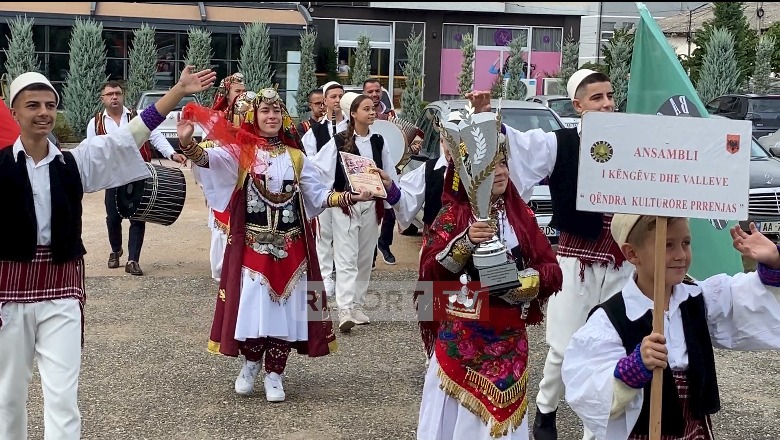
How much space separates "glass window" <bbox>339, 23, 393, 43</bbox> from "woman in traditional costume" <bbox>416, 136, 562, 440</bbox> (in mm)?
27990

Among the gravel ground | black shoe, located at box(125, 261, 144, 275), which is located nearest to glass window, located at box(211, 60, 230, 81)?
black shoe, located at box(125, 261, 144, 275)

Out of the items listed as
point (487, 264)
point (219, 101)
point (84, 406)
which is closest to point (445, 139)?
point (487, 264)

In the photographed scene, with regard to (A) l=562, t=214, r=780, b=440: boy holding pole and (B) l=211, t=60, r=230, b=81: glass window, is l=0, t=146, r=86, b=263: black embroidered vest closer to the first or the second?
(A) l=562, t=214, r=780, b=440: boy holding pole

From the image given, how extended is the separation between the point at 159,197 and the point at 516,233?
4.43m

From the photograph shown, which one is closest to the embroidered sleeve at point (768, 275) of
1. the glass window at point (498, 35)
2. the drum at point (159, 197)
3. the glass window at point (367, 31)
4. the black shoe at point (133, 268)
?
the drum at point (159, 197)

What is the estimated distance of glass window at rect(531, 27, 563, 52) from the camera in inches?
1315

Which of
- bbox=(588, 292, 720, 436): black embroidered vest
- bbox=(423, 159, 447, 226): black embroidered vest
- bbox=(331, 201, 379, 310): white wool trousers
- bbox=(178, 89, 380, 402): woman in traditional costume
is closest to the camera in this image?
bbox=(588, 292, 720, 436): black embroidered vest

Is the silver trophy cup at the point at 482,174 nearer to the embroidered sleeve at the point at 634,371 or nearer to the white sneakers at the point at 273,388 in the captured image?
the embroidered sleeve at the point at 634,371

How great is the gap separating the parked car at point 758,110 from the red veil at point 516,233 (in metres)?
13.3

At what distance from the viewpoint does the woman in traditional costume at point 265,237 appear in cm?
577

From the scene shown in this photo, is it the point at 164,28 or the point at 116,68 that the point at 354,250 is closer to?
the point at 164,28

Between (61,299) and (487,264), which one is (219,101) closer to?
(61,299)

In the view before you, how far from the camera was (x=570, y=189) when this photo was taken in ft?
15.7

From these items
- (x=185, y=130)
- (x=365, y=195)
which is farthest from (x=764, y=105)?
(x=185, y=130)
